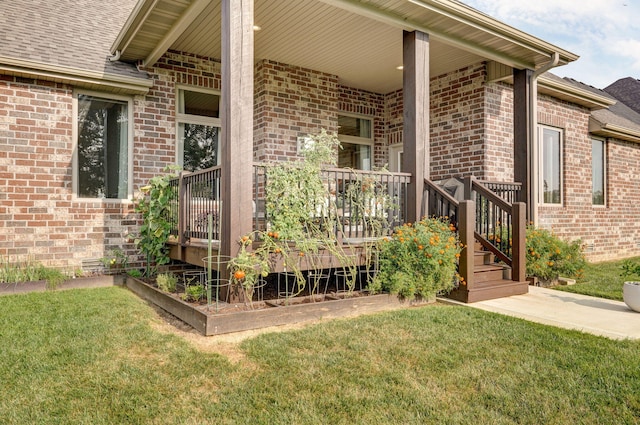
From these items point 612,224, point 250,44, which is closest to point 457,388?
point 250,44

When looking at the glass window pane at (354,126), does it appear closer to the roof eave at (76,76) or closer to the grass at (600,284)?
the roof eave at (76,76)

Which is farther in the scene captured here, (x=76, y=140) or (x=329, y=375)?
(x=76, y=140)

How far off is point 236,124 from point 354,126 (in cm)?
482

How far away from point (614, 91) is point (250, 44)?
625 inches

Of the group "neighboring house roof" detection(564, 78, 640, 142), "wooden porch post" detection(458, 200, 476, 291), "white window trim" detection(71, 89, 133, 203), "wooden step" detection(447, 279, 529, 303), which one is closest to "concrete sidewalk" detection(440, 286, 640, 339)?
"wooden step" detection(447, 279, 529, 303)

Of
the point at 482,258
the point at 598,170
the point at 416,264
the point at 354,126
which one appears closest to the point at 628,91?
the point at 598,170

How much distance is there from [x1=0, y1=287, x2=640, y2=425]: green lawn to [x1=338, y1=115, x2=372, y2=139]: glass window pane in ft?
17.1

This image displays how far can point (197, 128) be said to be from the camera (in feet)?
21.7

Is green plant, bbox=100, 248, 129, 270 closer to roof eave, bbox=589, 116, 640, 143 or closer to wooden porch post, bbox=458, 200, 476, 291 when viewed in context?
wooden porch post, bbox=458, 200, 476, 291

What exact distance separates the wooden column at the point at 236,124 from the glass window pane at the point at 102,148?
276 centimetres

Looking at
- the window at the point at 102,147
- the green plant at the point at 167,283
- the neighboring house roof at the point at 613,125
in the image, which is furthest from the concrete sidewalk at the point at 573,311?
the neighboring house roof at the point at 613,125

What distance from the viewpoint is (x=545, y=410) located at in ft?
7.02

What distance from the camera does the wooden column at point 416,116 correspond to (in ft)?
17.0

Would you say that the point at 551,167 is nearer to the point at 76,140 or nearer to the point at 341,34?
the point at 341,34
